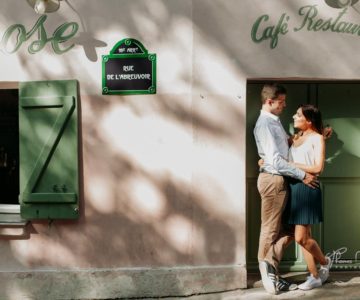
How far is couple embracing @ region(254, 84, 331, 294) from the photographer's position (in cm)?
539

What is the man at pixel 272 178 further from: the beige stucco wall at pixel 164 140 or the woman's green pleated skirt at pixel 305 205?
the beige stucco wall at pixel 164 140

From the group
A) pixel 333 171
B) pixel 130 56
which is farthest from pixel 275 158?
pixel 130 56

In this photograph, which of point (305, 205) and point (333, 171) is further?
point (333, 171)

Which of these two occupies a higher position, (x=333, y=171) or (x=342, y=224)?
(x=333, y=171)

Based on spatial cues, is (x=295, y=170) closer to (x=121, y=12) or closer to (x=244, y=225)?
(x=244, y=225)

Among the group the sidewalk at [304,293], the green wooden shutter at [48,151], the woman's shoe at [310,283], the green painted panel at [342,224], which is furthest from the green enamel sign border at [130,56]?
the woman's shoe at [310,283]

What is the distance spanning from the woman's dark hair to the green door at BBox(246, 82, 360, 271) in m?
Result: 0.49

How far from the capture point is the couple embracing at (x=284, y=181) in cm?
539

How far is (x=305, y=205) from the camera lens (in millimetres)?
5438

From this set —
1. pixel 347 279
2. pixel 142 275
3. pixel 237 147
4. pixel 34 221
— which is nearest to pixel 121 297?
pixel 142 275

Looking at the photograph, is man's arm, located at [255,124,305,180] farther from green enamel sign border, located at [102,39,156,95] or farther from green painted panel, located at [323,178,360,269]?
green enamel sign border, located at [102,39,156,95]

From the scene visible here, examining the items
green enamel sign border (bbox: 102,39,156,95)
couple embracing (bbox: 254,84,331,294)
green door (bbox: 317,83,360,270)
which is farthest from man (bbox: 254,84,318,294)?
green enamel sign border (bbox: 102,39,156,95)

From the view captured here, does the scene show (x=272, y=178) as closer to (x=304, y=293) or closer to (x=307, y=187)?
(x=307, y=187)

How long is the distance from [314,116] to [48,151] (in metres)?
2.44
